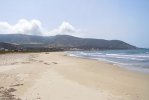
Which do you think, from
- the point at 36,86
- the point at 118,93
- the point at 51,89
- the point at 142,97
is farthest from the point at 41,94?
the point at 142,97

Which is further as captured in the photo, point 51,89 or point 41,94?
point 51,89

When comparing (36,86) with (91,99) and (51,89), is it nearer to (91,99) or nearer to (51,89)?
(51,89)

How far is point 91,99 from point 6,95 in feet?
10.7

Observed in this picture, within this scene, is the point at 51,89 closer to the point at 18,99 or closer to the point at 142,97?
the point at 18,99

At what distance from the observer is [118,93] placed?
10320mm

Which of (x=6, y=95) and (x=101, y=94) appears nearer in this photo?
(x=6, y=95)

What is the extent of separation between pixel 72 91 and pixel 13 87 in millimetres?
2800

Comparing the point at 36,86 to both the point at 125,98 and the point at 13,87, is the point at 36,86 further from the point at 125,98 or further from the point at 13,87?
the point at 125,98

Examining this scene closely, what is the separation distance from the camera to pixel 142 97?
968 cm

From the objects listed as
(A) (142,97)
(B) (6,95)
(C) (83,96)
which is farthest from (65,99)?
(A) (142,97)

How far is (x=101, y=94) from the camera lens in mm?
9875

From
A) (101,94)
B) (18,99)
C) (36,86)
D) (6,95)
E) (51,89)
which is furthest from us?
(36,86)

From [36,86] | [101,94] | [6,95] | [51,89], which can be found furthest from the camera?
[36,86]

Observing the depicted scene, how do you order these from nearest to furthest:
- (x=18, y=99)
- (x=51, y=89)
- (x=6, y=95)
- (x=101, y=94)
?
(x=18, y=99) → (x=6, y=95) → (x=101, y=94) → (x=51, y=89)
